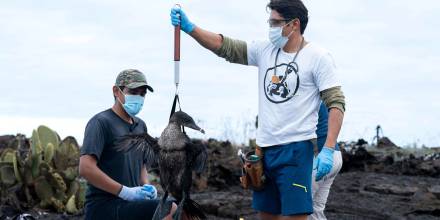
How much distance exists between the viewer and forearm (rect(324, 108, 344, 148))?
6.09 metres

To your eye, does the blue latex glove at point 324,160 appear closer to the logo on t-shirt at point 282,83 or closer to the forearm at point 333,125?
the forearm at point 333,125

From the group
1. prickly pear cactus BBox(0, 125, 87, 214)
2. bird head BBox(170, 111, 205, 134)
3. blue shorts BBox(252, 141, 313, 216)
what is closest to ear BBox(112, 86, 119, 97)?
bird head BBox(170, 111, 205, 134)

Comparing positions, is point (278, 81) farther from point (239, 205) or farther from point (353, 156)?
point (353, 156)

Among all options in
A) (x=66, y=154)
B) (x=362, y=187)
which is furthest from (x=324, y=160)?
(x=362, y=187)

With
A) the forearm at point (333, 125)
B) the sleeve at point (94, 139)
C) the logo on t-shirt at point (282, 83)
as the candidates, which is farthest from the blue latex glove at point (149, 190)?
the forearm at point (333, 125)

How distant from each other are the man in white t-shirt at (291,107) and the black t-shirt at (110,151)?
94 centimetres

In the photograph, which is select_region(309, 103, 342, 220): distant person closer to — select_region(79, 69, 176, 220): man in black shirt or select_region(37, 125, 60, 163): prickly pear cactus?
select_region(79, 69, 176, 220): man in black shirt

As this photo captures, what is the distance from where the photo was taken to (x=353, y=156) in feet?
57.0

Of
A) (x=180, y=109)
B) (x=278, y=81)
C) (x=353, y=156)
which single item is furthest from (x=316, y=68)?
(x=353, y=156)

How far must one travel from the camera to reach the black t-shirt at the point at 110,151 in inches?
249

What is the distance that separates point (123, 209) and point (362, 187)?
8.67m

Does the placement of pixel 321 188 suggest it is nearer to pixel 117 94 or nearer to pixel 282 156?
pixel 282 156

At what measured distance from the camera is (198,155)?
5527 mm

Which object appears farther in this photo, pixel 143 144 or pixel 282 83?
pixel 282 83
